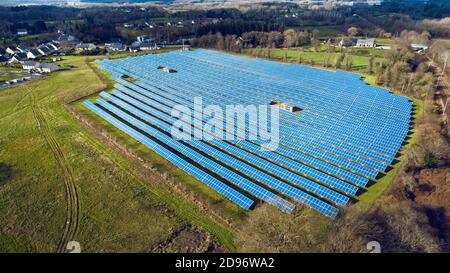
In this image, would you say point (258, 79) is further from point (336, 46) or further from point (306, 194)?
point (336, 46)

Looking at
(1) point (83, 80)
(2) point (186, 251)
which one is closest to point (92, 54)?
(1) point (83, 80)

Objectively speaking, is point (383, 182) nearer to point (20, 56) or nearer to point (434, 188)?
point (434, 188)

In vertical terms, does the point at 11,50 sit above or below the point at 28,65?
above

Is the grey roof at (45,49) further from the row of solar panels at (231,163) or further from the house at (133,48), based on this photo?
the row of solar panels at (231,163)

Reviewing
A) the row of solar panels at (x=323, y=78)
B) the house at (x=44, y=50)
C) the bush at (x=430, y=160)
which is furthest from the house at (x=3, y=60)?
the bush at (x=430, y=160)

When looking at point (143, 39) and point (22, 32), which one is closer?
point (143, 39)

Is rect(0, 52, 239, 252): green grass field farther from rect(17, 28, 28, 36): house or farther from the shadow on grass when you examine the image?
rect(17, 28, 28, 36): house

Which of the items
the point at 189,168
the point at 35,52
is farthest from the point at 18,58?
the point at 189,168
